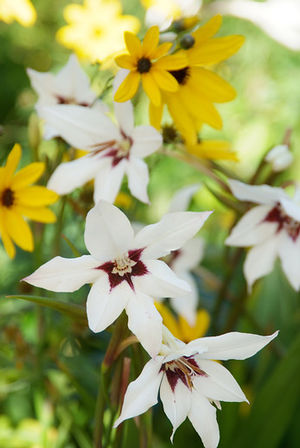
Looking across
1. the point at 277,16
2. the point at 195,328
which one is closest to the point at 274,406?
the point at 195,328

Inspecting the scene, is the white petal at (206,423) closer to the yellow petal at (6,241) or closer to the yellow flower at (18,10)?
the yellow petal at (6,241)

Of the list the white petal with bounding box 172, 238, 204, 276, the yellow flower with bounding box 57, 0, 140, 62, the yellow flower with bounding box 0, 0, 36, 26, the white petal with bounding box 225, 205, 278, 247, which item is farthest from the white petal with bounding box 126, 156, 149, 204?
the yellow flower with bounding box 57, 0, 140, 62

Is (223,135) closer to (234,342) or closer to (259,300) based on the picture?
(259,300)

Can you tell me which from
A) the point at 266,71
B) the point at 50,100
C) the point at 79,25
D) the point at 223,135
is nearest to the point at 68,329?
the point at 50,100

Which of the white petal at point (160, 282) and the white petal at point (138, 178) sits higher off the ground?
the white petal at point (160, 282)

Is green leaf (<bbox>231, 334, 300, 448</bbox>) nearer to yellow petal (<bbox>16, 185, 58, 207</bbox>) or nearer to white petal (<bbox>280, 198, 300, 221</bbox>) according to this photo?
white petal (<bbox>280, 198, 300, 221</bbox>)

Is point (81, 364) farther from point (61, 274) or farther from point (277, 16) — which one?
point (277, 16)

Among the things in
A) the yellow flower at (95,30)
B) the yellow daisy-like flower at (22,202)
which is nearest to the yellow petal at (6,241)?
the yellow daisy-like flower at (22,202)
